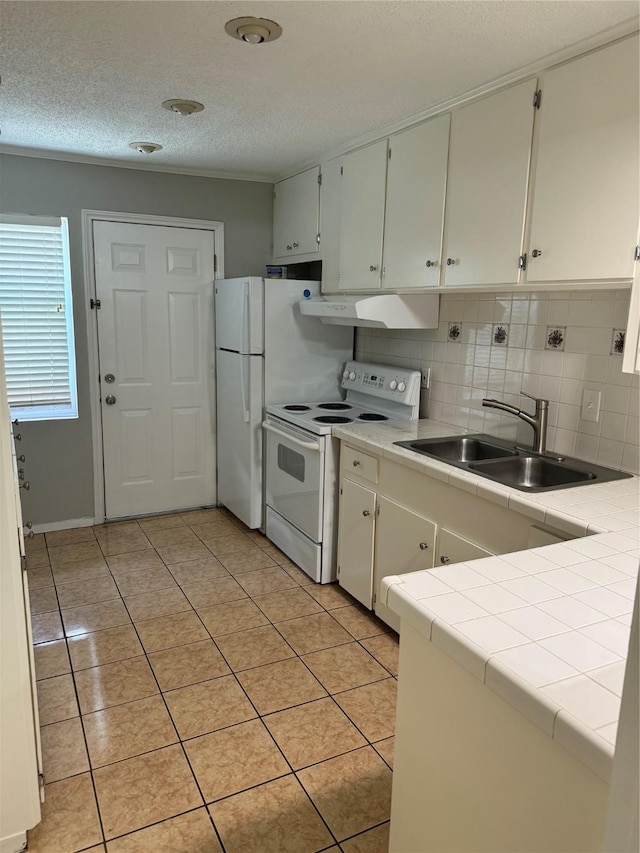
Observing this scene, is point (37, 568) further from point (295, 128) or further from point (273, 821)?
point (295, 128)

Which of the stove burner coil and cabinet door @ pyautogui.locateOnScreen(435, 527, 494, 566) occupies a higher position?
Result: the stove burner coil

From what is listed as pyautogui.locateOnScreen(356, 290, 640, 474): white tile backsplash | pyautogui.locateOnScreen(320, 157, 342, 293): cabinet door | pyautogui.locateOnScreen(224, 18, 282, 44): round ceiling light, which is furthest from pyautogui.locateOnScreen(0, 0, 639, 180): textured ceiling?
pyautogui.locateOnScreen(356, 290, 640, 474): white tile backsplash

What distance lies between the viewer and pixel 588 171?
76.7 inches

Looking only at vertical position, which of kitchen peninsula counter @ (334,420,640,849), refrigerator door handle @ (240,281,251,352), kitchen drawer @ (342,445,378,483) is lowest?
kitchen drawer @ (342,445,378,483)

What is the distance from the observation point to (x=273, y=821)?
1.77m

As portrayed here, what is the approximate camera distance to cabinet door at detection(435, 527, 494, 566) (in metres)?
2.20

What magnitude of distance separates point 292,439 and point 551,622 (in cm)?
225

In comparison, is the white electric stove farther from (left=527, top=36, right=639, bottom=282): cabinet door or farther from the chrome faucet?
(left=527, top=36, right=639, bottom=282): cabinet door

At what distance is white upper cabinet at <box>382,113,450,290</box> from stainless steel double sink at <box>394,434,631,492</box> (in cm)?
73

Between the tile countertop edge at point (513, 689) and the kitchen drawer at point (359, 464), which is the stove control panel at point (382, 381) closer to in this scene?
the kitchen drawer at point (359, 464)

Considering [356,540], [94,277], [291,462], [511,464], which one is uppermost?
[94,277]

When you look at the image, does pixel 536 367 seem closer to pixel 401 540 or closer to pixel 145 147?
pixel 401 540

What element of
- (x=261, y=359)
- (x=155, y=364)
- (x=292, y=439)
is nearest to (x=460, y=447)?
(x=292, y=439)

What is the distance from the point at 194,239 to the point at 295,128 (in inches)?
53.4
